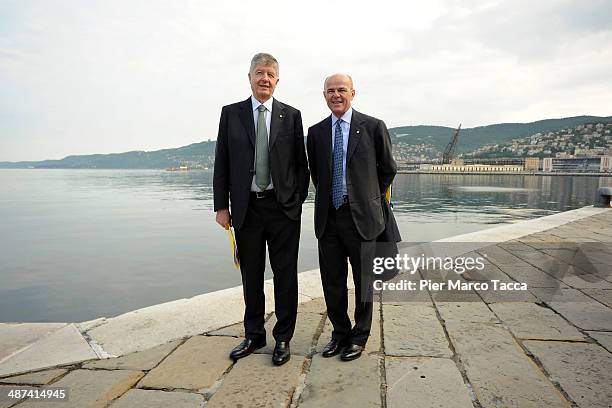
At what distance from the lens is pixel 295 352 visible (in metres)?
2.34

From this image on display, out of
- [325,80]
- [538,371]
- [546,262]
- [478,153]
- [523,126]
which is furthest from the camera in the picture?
[523,126]

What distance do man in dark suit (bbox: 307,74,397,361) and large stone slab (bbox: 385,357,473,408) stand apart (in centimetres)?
28

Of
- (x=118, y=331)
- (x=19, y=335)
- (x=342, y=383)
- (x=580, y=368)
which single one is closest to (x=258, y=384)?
(x=342, y=383)

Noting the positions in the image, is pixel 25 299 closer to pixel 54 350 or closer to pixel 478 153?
pixel 54 350

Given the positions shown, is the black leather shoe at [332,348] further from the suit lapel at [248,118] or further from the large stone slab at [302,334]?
the suit lapel at [248,118]

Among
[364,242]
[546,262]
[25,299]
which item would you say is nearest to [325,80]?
[364,242]

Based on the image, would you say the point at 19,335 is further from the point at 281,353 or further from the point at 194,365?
the point at 281,353

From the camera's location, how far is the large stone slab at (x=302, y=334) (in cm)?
238

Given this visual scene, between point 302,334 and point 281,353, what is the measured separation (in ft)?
1.27

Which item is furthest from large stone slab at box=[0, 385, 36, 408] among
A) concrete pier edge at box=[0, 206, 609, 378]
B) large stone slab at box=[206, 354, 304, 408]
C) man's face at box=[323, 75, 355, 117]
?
man's face at box=[323, 75, 355, 117]

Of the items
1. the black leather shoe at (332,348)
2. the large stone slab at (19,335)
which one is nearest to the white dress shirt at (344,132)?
the black leather shoe at (332,348)

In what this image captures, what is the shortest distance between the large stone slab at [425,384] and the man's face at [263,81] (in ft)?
5.63

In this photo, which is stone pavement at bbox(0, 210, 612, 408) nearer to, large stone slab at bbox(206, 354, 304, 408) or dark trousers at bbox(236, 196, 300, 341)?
large stone slab at bbox(206, 354, 304, 408)

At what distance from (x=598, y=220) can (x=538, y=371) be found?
758 cm
